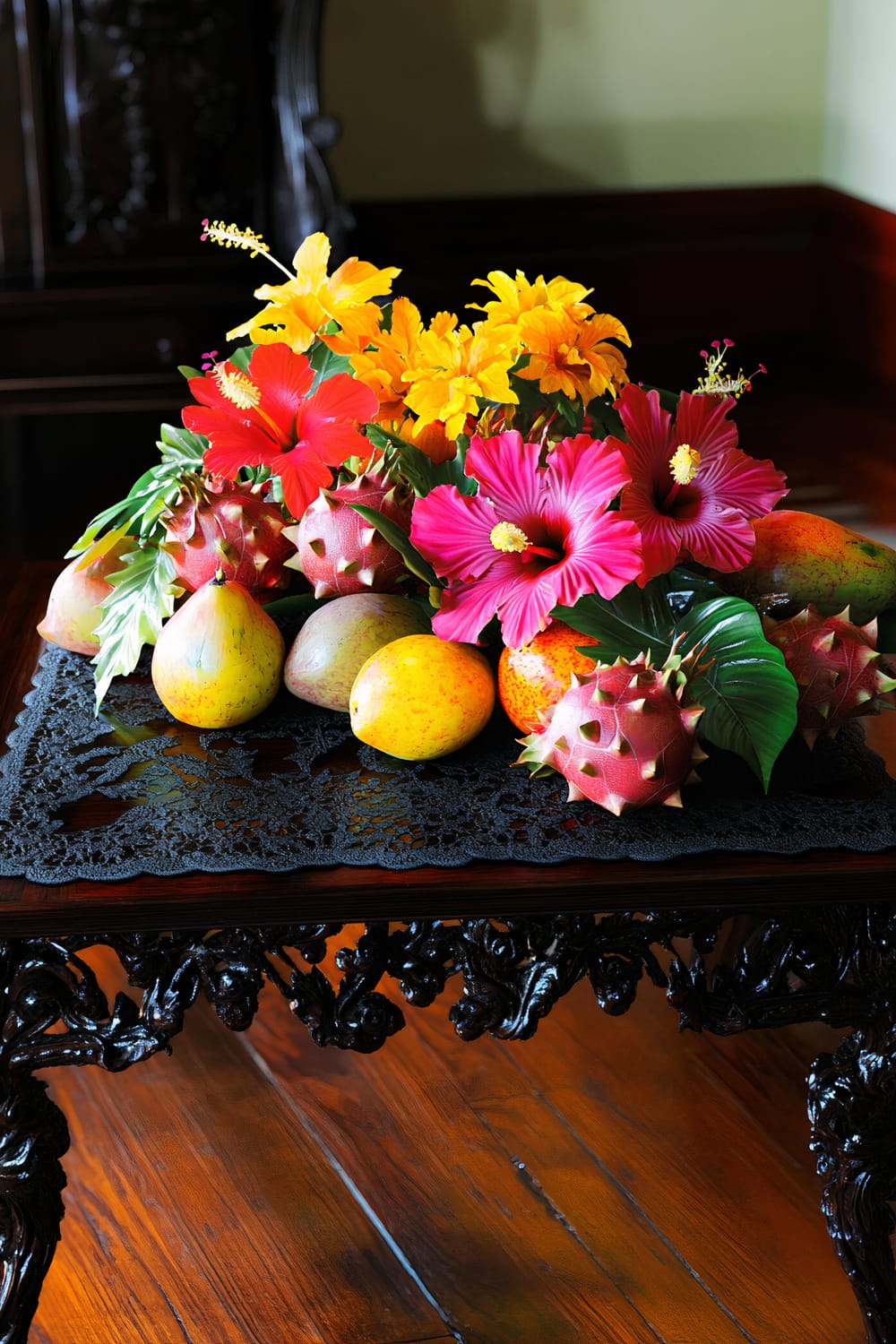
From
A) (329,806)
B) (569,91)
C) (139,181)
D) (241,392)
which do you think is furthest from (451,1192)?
(569,91)

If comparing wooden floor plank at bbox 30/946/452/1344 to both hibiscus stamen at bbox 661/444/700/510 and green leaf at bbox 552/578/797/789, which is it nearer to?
green leaf at bbox 552/578/797/789

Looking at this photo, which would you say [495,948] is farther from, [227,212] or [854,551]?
[227,212]

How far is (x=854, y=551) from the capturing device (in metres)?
1.05

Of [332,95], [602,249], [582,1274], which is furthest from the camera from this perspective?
[602,249]

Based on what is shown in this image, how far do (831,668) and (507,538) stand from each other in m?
0.23

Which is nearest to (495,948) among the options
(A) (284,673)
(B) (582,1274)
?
(A) (284,673)

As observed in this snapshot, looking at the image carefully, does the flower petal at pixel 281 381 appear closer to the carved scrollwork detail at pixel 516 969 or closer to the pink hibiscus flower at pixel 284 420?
the pink hibiscus flower at pixel 284 420

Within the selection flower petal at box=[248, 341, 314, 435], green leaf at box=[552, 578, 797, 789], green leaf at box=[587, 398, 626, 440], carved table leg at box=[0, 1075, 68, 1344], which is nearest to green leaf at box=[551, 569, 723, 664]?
green leaf at box=[552, 578, 797, 789]

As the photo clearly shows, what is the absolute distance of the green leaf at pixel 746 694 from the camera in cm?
89

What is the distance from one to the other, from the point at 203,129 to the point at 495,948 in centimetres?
222

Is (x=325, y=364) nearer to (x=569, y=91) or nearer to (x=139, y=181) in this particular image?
(x=139, y=181)

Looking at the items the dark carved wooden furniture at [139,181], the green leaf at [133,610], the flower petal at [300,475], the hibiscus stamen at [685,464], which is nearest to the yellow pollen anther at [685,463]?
the hibiscus stamen at [685,464]

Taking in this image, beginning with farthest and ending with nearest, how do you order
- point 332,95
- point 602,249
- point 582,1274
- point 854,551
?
1. point 602,249
2. point 332,95
3. point 582,1274
4. point 854,551

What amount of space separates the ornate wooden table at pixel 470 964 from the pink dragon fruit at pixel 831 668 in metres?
0.10
